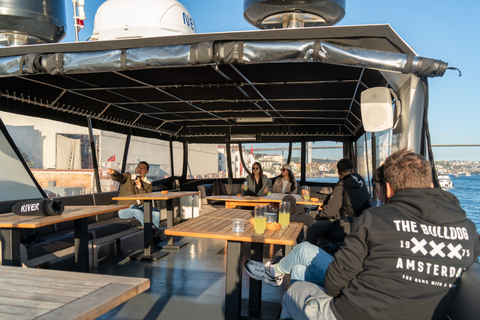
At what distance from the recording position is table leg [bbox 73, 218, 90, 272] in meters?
3.62

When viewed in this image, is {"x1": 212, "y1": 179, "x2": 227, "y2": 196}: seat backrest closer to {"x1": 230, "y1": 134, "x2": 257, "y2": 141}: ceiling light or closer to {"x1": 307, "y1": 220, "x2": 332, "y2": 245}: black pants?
{"x1": 230, "y1": 134, "x2": 257, "y2": 141}: ceiling light

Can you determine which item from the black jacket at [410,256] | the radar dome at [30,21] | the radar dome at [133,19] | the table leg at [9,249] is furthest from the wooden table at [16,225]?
the black jacket at [410,256]

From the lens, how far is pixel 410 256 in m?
1.44

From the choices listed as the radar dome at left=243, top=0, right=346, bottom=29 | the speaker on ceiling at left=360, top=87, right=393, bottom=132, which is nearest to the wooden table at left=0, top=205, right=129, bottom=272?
the radar dome at left=243, top=0, right=346, bottom=29

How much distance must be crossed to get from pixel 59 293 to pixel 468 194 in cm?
5056

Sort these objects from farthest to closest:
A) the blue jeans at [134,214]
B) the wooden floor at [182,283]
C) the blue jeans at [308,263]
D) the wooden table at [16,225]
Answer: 1. the blue jeans at [134,214]
2. the wooden floor at [182,283]
3. the wooden table at [16,225]
4. the blue jeans at [308,263]

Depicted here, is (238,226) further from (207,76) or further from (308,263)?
(207,76)

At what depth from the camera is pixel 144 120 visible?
773cm

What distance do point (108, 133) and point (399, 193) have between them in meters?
6.36

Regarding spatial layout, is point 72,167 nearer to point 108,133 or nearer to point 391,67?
point 108,133

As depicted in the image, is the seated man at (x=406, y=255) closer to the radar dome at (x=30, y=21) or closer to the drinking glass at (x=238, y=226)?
the drinking glass at (x=238, y=226)

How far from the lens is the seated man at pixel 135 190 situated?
507 centimetres

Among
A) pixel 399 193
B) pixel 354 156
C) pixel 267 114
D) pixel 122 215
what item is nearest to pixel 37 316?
pixel 399 193

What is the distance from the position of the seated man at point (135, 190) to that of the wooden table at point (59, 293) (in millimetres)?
3436
